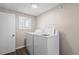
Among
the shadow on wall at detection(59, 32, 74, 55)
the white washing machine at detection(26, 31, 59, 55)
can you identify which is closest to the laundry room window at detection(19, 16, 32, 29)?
the white washing machine at detection(26, 31, 59, 55)

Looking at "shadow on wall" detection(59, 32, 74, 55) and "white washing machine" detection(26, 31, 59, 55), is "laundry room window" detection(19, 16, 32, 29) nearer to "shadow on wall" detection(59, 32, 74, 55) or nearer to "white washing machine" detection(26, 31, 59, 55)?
"white washing machine" detection(26, 31, 59, 55)

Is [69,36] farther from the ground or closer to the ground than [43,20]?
closer to the ground

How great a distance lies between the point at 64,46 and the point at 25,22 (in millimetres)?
913

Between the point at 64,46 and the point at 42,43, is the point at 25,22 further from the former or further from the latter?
the point at 64,46

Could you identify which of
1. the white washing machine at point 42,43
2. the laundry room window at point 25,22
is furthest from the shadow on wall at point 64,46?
the laundry room window at point 25,22

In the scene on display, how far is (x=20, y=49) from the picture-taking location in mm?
1475

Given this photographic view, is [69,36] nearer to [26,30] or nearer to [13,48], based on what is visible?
[26,30]

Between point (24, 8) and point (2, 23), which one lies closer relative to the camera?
point (24, 8)

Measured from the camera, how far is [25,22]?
4.73 ft

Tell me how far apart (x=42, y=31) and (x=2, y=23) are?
2.76 feet

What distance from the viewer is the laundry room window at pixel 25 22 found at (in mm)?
1419

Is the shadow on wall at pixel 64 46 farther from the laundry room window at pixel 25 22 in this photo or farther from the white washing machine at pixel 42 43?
the laundry room window at pixel 25 22

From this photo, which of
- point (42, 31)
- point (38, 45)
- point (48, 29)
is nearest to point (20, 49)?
point (38, 45)

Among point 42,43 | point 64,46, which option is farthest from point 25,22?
point 64,46
